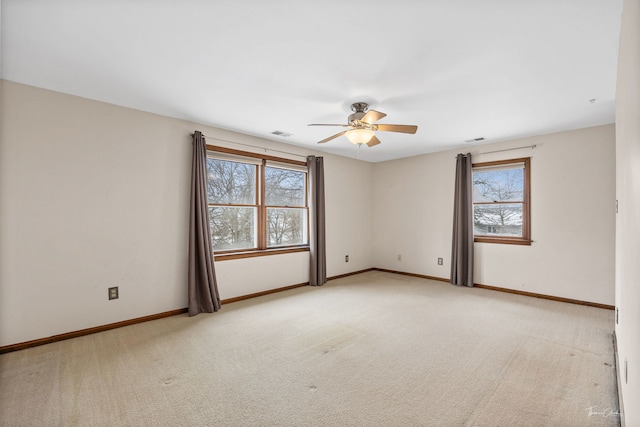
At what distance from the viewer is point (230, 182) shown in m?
4.34

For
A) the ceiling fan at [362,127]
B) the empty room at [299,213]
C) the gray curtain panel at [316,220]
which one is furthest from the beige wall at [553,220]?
the ceiling fan at [362,127]

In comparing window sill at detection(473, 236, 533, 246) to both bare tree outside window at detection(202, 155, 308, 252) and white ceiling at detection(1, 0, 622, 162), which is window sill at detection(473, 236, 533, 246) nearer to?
white ceiling at detection(1, 0, 622, 162)

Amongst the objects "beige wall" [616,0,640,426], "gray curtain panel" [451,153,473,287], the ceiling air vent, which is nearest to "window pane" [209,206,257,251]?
the ceiling air vent

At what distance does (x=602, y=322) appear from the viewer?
3.39 metres

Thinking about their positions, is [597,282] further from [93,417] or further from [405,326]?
[93,417]

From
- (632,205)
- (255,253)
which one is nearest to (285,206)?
(255,253)

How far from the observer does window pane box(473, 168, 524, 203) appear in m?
4.70

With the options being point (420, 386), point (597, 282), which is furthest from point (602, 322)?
point (420, 386)

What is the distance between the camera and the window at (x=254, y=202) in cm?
420

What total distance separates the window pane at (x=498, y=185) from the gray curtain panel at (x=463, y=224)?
0.70 ft

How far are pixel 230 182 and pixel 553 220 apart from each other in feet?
15.4

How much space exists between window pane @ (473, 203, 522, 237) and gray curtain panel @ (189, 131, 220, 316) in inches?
169

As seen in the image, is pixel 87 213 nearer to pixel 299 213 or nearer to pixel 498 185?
pixel 299 213

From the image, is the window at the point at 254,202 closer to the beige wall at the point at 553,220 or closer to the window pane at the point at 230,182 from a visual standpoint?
the window pane at the point at 230,182
